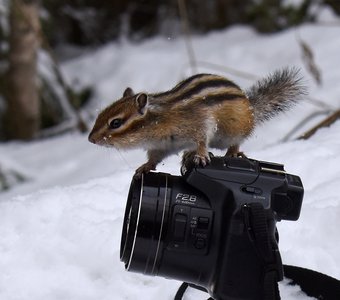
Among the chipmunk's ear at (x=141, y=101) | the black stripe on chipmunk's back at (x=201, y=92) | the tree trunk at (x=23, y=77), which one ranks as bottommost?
the chipmunk's ear at (x=141, y=101)

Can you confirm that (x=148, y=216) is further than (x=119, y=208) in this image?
No

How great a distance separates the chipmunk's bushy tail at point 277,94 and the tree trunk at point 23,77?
3625 mm

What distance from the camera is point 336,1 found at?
6625 mm

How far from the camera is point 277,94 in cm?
220

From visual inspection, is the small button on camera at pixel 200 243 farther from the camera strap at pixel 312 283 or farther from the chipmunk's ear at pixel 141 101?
the chipmunk's ear at pixel 141 101

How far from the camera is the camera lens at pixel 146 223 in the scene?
177 centimetres

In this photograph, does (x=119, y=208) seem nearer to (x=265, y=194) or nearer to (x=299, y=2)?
(x=265, y=194)

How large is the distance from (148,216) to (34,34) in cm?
439

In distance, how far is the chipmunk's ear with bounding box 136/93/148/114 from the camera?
6.39ft

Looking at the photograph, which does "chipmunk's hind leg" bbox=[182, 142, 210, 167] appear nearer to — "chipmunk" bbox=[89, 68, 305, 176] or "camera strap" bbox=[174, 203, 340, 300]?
"chipmunk" bbox=[89, 68, 305, 176]

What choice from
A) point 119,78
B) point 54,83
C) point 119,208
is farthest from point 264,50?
point 119,208

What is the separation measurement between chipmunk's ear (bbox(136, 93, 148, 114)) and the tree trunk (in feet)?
12.3

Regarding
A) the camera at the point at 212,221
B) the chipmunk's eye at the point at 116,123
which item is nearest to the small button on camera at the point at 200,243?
the camera at the point at 212,221

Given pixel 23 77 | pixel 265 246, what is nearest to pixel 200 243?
pixel 265 246
